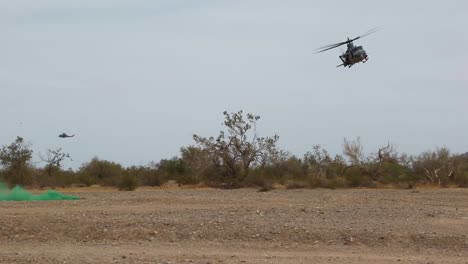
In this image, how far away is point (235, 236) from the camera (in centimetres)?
1208

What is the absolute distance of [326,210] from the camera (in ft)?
51.0

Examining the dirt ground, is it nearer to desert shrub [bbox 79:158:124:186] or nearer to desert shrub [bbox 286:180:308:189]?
desert shrub [bbox 286:180:308:189]

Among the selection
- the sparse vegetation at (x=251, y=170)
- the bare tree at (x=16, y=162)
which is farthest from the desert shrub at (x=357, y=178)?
the bare tree at (x=16, y=162)

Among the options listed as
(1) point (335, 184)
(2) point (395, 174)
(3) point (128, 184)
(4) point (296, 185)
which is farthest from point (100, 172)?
(2) point (395, 174)

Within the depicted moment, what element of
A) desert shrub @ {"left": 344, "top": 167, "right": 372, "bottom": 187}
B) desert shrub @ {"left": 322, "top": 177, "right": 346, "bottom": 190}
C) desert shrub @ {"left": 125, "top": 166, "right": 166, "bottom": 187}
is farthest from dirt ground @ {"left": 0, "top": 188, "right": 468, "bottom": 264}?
desert shrub @ {"left": 125, "top": 166, "right": 166, "bottom": 187}

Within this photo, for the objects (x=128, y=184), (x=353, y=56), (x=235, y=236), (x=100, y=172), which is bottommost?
(x=235, y=236)

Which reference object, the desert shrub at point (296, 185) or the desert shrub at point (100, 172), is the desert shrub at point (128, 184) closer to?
the desert shrub at point (100, 172)

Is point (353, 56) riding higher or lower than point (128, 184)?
higher

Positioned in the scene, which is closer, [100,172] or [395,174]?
[395,174]

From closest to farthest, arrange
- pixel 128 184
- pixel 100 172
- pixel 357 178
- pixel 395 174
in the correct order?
pixel 128 184 → pixel 357 178 → pixel 395 174 → pixel 100 172

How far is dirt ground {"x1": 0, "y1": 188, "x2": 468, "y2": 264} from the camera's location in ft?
34.3

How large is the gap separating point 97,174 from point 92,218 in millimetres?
28151

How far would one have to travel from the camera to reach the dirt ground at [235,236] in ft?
34.3

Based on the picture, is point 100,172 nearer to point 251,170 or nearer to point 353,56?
point 251,170
